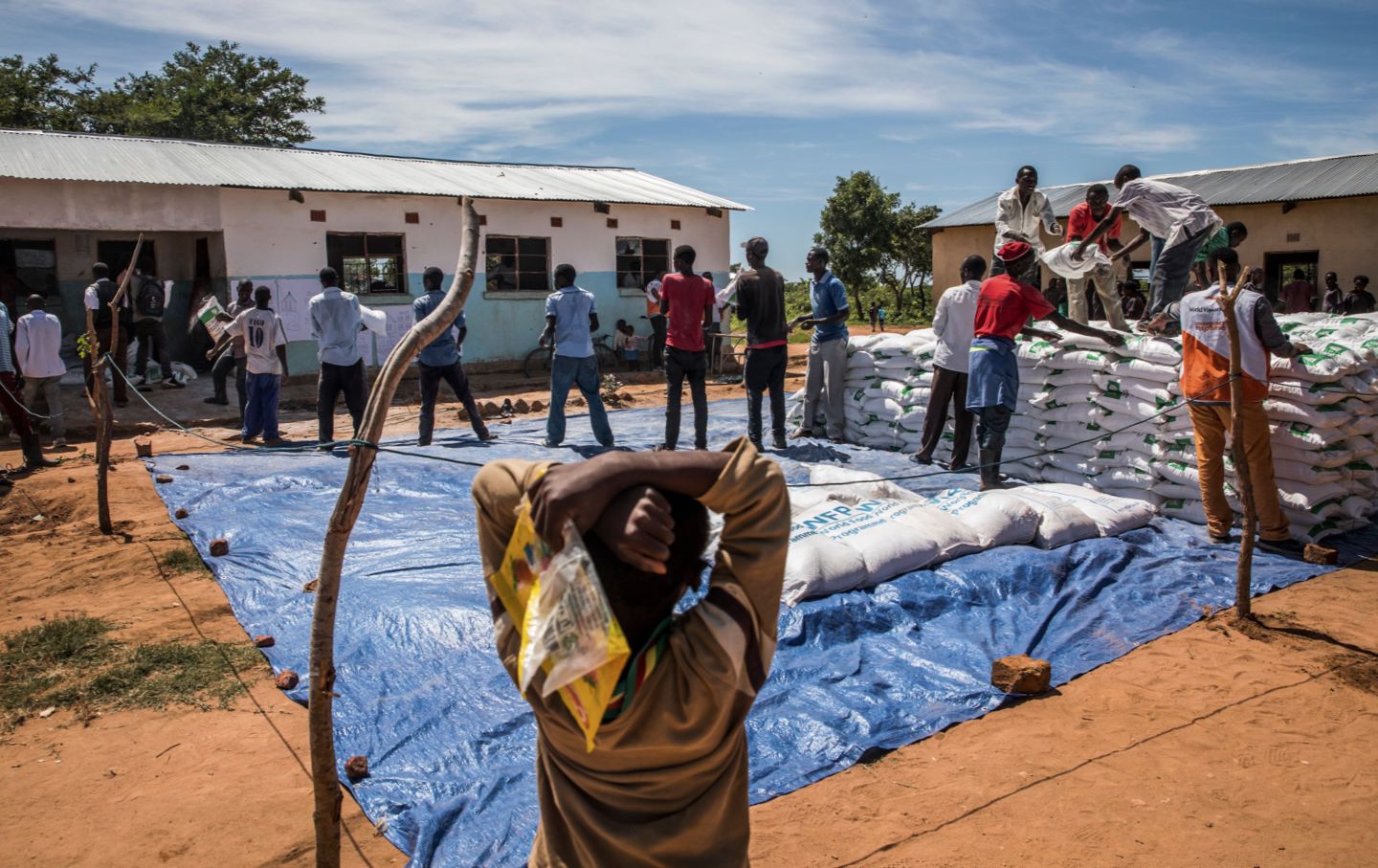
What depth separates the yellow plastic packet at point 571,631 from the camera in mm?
1161

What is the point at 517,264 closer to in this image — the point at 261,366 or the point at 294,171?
the point at 294,171

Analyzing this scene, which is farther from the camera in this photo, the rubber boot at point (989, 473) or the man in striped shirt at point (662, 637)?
the rubber boot at point (989, 473)

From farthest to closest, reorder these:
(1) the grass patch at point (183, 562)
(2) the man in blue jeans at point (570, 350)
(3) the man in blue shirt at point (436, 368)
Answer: (3) the man in blue shirt at point (436, 368)
(2) the man in blue jeans at point (570, 350)
(1) the grass patch at point (183, 562)

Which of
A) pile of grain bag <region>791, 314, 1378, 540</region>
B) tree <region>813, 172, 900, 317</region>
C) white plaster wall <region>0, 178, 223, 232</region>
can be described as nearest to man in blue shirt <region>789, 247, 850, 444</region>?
pile of grain bag <region>791, 314, 1378, 540</region>

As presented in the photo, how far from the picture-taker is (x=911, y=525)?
16.7 feet

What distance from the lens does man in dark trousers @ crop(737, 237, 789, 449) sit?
7.95 metres

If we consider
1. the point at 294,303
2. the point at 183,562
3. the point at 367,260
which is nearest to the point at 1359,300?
the point at 367,260

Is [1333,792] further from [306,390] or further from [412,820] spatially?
[306,390]

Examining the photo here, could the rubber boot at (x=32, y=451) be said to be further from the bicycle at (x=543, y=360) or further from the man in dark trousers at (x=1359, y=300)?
the man in dark trousers at (x=1359, y=300)

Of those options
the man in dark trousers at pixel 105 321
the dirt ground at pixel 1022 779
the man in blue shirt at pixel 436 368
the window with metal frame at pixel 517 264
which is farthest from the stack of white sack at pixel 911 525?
the window with metal frame at pixel 517 264

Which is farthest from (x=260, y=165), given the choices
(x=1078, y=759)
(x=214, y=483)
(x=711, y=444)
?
(x=1078, y=759)

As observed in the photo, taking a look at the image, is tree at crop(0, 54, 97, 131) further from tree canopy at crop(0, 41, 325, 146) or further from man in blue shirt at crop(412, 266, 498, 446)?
man in blue shirt at crop(412, 266, 498, 446)

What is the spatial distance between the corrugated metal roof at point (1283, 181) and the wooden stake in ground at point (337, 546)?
54.0 ft

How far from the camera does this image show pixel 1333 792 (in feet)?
10.5
